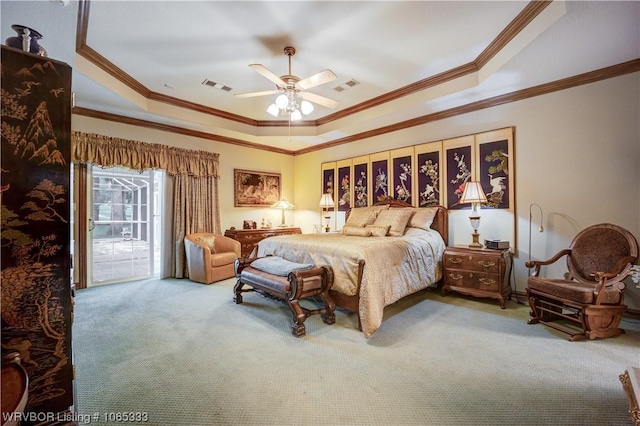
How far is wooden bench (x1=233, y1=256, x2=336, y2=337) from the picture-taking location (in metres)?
2.74

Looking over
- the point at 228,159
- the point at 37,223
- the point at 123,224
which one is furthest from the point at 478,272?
the point at 123,224

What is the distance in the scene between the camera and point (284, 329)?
9.14ft

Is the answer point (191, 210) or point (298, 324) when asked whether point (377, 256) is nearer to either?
point (298, 324)

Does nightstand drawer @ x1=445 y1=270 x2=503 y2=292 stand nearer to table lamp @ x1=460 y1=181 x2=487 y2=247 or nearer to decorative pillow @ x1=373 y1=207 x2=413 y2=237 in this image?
table lamp @ x1=460 y1=181 x2=487 y2=247

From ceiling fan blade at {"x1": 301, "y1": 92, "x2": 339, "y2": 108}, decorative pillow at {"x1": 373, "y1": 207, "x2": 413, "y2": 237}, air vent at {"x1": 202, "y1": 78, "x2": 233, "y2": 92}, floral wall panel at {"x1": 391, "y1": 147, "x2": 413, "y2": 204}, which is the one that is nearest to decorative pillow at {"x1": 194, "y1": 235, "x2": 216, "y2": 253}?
air vent at {"x1": 202, "y1": 78, "x2": 233, "y2": 92}

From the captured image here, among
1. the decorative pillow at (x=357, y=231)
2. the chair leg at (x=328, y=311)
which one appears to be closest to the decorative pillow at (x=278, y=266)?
the chair leg at (x=328, y=311)

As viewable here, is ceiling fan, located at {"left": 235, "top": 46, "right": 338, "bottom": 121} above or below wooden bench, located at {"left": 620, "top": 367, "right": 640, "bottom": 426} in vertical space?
above

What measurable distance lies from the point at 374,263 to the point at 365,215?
6.31 ft

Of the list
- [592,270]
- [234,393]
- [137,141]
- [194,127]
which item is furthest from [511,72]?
[137,141]

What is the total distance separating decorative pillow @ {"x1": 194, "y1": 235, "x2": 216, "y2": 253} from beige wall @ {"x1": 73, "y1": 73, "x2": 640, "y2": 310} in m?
2.04

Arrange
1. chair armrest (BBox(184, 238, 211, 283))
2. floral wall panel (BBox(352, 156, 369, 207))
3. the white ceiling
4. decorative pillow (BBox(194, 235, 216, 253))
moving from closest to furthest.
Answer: the white ceiling → chair armrest (BBox(184, 238, 211, 283)) → decorative pillow (BBox(194, 235, 216, 253)) → floral wall panel (BBox(352, 156, 369, 207))

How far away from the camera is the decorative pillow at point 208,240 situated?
4934 millimetres

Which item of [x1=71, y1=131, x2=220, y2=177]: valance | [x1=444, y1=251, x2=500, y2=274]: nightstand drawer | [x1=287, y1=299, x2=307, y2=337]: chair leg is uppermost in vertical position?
[x1=71, y1=131, x2=220, y2=177]: valance

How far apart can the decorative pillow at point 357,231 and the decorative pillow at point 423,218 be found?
28.6 inches
